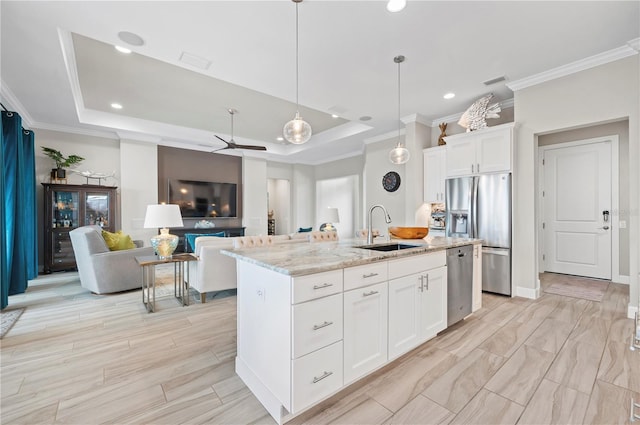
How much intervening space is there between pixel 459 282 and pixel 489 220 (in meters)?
1.72

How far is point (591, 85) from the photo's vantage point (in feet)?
10.8

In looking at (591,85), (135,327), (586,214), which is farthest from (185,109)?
(586,214)

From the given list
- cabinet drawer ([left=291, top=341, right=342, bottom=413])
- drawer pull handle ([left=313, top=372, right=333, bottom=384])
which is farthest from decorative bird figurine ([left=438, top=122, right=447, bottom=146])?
drawer pull handle ([left=313, top=372, right=333, bottom=384])

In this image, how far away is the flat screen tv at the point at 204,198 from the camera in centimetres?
686

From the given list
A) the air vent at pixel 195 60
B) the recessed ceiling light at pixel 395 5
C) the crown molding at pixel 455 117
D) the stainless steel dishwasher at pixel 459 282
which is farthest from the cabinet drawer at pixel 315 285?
the crown molding at pixel 455 117

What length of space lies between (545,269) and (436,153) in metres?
3.07

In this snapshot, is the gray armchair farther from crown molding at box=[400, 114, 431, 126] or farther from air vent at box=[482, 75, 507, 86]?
air vent at box=[482, 75, 507, 86]

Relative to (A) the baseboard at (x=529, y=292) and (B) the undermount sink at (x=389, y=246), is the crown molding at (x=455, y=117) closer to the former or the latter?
(A) the baseboard at (x=529, y=292)

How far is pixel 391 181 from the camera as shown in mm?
6105

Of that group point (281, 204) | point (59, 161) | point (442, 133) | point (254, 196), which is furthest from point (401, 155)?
point (281, 204)

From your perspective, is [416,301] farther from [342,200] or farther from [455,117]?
[342,200]

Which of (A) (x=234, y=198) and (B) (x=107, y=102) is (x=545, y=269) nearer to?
(A) (x=234, y=198)

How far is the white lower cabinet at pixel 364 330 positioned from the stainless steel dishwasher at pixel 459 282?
1038 mm

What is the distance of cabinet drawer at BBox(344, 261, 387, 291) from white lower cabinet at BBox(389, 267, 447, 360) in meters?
0.15
